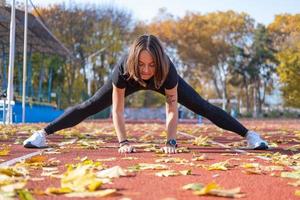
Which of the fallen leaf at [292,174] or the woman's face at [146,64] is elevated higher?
the woman's face at [146,64]

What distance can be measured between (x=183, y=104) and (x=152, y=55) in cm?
125

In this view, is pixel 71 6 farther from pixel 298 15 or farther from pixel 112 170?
pixel 112 170

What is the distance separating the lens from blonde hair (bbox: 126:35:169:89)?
4.73 m

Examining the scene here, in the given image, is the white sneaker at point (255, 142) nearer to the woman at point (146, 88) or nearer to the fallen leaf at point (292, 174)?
the woman at point (146, 88)

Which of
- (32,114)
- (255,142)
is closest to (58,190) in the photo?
(255,142)

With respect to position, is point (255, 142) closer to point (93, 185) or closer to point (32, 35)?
point (93, 185)

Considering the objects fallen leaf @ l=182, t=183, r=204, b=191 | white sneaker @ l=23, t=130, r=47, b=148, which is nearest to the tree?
white sneaker @ l=23, t=130, r=47, b=148

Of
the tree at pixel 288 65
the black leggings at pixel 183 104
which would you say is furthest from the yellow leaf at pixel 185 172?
the tree at pixel 288 65

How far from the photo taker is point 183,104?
19.1 feet

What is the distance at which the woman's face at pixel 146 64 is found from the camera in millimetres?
4719

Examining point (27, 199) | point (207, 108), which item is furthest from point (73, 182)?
point (207, 108)

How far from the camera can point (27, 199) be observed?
240 cm

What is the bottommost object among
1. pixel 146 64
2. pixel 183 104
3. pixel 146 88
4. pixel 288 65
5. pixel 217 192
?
pixel 217 192

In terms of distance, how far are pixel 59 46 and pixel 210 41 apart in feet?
68.2
